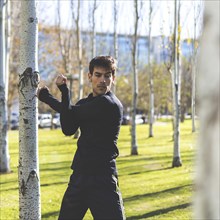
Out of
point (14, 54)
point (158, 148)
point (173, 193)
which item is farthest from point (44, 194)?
point (14, 54)

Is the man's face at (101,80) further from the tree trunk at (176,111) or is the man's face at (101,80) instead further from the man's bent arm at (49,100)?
the tree trunk at (176,111)

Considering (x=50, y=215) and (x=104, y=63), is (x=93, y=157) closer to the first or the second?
(x=104, y=63)

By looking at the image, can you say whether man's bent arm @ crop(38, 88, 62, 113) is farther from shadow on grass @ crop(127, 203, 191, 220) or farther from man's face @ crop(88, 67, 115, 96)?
shadow on grass @ crop(127, 203, 191, 220)

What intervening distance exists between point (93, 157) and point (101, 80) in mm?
583

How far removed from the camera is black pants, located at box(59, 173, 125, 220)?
336 cm

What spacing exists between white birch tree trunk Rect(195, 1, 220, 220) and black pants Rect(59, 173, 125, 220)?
253cm

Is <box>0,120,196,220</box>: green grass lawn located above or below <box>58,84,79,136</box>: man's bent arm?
below

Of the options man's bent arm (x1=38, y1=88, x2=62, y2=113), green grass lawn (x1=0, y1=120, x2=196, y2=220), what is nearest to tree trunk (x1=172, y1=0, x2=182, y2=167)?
green grass lawn (x1=0, y1=120, x2=196, y2=220)

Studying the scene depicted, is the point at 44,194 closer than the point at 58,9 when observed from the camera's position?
Yes

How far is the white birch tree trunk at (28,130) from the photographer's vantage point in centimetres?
441

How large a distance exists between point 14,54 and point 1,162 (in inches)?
980

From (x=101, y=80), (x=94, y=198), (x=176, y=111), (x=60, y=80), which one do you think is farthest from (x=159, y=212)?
(x=176, y=111)

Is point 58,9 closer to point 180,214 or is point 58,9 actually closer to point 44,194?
point 44,194

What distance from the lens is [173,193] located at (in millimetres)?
9492
